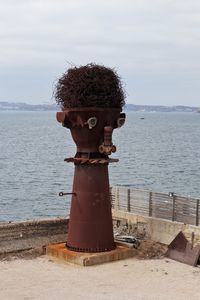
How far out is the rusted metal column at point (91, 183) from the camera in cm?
1628

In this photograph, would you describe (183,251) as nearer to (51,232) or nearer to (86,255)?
(86,255)

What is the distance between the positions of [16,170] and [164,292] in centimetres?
4283

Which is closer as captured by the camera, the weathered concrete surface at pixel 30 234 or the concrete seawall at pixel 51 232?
the concrete seawall at pixel 51 232

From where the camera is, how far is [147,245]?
1761 centimetres

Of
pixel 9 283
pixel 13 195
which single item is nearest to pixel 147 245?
pixel 9 283

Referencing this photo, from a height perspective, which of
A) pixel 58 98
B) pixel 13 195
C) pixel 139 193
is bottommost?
pixel 13 195

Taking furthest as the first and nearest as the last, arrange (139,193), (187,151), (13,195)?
(187,151) → (13,195) → (139,193)

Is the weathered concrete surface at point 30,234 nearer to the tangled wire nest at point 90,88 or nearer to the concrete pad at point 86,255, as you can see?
the concrete pad at point 86,255

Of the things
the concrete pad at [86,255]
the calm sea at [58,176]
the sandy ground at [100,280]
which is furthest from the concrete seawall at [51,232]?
the calm sea at [58,176]

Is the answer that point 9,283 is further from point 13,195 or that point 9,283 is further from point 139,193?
point 13,195

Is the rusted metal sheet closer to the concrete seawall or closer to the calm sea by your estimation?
the concrete seawall

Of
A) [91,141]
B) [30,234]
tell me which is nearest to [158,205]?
[91,141]

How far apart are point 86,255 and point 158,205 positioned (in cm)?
325

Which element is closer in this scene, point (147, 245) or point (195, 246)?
point (195, 246)
